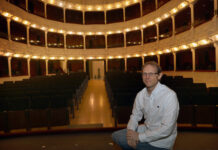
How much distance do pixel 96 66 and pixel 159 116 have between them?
23.6 m

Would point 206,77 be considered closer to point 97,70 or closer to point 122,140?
point 122,140

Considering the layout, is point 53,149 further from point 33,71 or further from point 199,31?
point 33,71

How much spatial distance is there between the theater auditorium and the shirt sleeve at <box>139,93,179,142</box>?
64 centimetres

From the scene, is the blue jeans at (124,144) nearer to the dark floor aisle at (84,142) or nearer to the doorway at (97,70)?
the dark floor aisle at (84,142)

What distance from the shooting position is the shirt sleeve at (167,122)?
171cm

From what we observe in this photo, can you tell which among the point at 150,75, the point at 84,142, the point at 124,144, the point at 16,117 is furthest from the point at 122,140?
the point at 16,117

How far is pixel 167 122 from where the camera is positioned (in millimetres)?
1712

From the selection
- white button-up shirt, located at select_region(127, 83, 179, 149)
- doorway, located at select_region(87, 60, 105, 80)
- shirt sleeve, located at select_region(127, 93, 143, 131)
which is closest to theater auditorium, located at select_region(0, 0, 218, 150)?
doorway, located at select_region(87, 60, 105, 80)

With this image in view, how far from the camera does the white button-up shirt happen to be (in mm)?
1724

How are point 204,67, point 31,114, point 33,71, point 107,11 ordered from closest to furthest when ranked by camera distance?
point 31,114, point 204,67, point 33,71, point 107,11

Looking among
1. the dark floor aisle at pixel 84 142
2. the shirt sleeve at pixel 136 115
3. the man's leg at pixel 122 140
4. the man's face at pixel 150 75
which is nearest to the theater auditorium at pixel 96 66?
the dark floor aisle at pixel 84 142

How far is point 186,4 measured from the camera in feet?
41.7

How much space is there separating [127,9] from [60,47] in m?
9.43

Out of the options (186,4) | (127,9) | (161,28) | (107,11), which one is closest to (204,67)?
(186,4)
